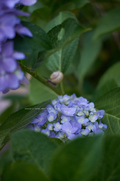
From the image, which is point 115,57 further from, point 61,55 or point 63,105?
point 63,105

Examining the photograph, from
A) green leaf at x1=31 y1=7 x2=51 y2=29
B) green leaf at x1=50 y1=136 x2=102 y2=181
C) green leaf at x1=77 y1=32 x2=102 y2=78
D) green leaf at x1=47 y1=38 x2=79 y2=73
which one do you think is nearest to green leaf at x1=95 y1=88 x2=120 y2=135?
green leaf at x1=47 y1=38 x2=79 y2=73

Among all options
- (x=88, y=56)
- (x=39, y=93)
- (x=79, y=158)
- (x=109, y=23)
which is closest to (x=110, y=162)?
(x=79, y=158)

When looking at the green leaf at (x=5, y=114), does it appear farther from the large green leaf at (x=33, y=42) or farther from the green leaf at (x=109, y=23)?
the green leaf at (x=109, y=23)

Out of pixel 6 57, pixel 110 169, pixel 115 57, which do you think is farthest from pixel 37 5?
pixel 110 169

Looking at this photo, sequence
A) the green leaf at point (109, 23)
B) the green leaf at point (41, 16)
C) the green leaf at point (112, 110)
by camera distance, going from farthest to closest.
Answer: the green leaf at point (109, 23), the green leaf at point (41, 16), the green leaf at point (112, 110)

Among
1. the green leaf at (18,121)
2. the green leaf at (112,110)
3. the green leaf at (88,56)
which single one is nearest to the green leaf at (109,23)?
the green leaf at (88,56)

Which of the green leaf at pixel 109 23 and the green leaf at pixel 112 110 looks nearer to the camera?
the green leaf at pixel 112 110
